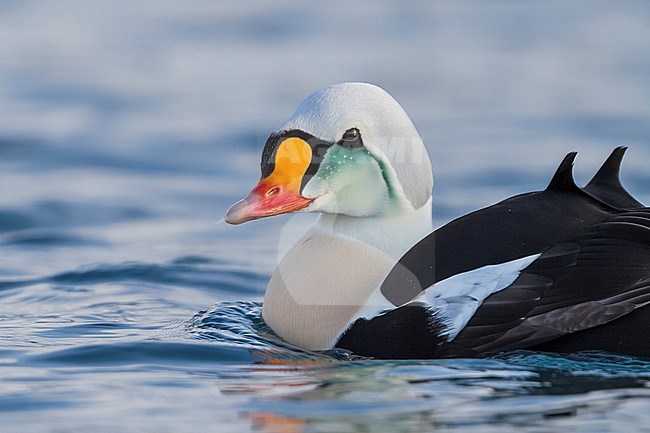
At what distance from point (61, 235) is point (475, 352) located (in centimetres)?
371

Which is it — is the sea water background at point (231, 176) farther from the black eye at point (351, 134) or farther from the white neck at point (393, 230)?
the black eye at point (351, 134)

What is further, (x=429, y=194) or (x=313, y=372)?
(x=429, y=194)

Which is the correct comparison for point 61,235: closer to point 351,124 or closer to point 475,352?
point 351,124

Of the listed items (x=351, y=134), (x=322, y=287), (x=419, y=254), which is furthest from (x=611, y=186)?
(x=322, y=287)

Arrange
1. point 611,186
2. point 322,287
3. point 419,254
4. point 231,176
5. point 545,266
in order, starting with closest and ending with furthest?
1. point 545,266
2. point 419,254
3. point 322,287
4. point 611,186
5. point 231,176

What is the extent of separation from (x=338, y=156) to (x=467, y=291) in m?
0.73

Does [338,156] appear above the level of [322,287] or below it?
above

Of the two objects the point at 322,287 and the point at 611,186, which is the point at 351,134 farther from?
the point at 611,186

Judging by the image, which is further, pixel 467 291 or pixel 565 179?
pixel 565 179

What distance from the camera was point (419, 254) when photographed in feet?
15.6

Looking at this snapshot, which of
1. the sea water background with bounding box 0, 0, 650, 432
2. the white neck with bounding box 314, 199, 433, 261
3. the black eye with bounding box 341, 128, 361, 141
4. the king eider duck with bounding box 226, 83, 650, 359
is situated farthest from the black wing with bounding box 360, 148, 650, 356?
the black eye with bounding box 341, 128, 361, 141

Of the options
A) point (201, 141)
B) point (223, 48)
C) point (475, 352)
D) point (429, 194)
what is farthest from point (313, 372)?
point (223, 48)

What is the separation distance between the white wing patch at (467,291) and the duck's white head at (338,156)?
1.74 ft

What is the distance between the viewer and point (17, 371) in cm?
481
